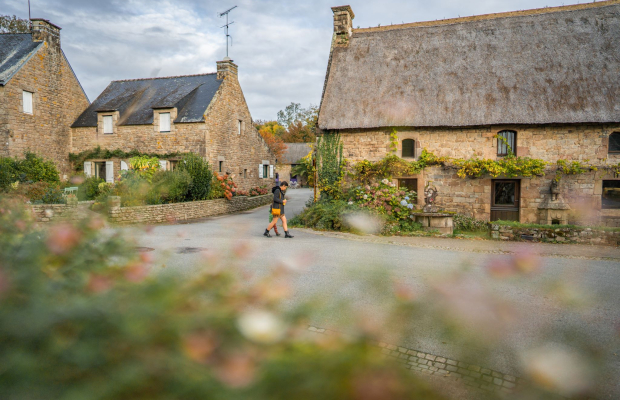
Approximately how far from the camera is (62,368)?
1.04 metres

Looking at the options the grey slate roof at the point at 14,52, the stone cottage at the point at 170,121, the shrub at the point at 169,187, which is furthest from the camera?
the stone cottage at the point at 170,121

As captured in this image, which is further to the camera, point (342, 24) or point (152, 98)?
point (152, 98)

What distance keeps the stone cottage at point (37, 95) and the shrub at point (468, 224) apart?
19381 mm

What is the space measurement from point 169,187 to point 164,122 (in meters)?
6.48

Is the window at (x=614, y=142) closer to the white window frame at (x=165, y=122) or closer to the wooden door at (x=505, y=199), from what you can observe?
the wooden door at (x=505, y=199)

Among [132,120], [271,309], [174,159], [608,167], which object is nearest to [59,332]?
[271,309]

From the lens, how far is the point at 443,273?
238cm

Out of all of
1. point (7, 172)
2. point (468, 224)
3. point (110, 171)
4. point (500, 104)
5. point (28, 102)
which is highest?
point (28, 102)

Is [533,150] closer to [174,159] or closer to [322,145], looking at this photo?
[322,145]

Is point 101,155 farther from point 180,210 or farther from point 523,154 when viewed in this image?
point 523,154

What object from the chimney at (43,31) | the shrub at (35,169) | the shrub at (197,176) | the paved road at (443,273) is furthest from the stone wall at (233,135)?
the paved road at (443,273)

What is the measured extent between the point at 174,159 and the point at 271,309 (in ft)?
70.0

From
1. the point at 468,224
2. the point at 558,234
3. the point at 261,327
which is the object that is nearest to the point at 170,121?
the point at 468,224

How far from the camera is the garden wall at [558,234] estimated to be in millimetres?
11102
